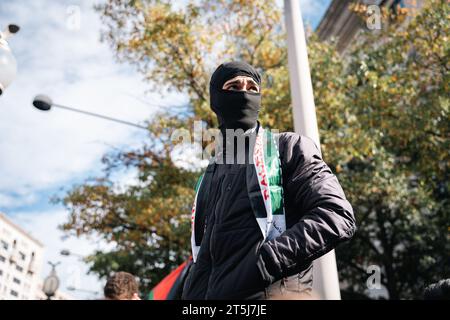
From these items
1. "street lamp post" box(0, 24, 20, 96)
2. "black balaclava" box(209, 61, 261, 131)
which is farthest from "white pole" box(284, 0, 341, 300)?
"street lamp post" box(0, 24, 20, 96)

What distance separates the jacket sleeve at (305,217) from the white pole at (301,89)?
2.93 meters

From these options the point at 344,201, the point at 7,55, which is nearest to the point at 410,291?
the point at 7,55

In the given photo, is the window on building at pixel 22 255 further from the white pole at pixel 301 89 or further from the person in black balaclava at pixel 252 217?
the person in black balaclava at pixel 252 217

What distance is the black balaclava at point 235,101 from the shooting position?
2.26 meters

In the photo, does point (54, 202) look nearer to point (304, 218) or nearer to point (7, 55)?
point (7, 55)

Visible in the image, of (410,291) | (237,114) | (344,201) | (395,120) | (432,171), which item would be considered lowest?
(344,201)

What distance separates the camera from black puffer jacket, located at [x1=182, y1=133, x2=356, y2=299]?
5.52 feet

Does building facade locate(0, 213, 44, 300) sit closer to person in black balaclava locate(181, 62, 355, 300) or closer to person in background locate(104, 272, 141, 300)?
person in background locate(104, 272, 141, 300)

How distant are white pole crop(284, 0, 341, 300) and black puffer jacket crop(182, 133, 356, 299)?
9.41 feet

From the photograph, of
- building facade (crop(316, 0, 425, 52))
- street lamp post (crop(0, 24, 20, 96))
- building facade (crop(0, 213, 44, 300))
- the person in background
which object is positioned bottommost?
the person in background

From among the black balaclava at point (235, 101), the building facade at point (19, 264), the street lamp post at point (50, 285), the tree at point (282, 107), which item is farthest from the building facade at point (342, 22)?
the building facade at point (19, 264)

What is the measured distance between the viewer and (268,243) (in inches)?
67.0
